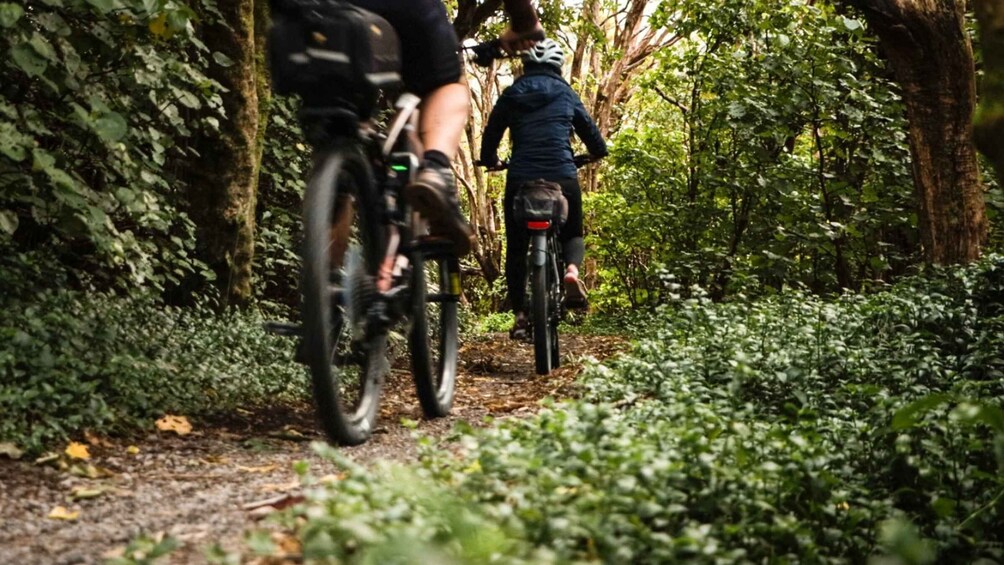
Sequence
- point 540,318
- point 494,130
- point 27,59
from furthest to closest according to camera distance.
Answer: point 494,130 < point 540,318 < point 27,59

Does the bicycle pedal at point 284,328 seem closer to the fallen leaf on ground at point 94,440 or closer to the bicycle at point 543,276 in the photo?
the fallen leaf on ground at point 94,440

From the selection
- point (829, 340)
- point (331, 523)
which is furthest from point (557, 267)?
point (331, 523)

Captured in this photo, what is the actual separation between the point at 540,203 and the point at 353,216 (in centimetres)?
316

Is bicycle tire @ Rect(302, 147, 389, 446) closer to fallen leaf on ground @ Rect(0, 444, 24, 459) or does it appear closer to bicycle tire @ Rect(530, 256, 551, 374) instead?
fallen leaf on ground @ Rect(0, 444, 24, 459)

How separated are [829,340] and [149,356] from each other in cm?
343

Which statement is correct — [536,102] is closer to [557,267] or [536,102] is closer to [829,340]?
[557,267]

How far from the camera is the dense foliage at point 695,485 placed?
2.14 m

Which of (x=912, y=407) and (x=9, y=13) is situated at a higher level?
(x=9, y=13)

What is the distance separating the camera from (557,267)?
7113mm

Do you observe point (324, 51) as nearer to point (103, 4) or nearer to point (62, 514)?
point (103, 4)

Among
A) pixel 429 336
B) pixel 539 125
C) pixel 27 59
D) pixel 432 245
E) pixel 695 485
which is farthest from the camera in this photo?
pixel 539 125

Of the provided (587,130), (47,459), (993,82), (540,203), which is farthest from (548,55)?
(47,459)

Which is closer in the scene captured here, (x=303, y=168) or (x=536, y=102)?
(x=536, y=102)

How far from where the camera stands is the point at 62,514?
2.86 meters
